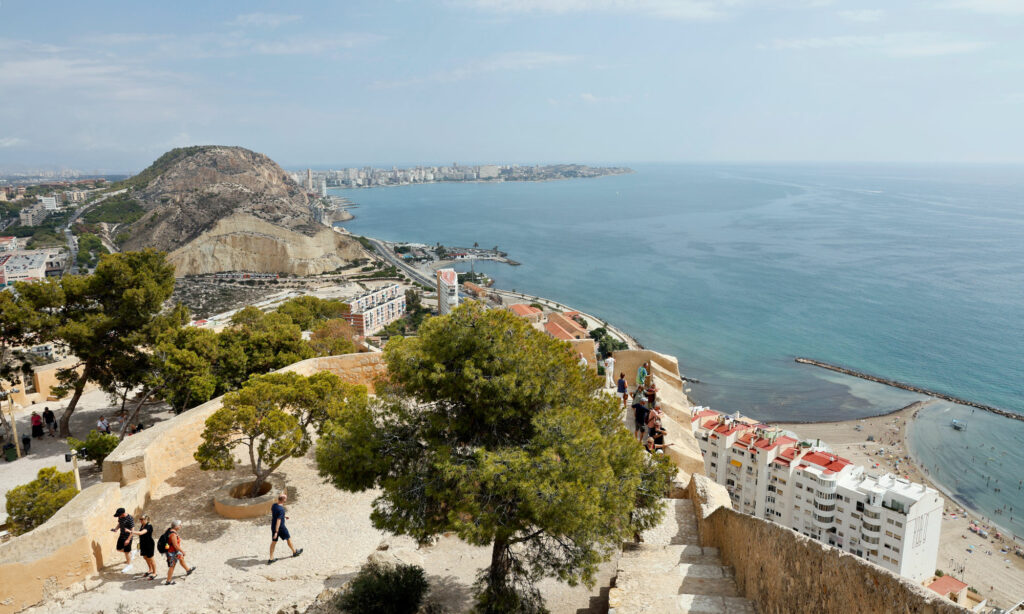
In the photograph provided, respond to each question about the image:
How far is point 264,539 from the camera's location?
704 cm

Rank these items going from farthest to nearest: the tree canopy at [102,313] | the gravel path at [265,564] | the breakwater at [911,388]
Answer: the breakwater at [911,388] < the tree canopy at [102,313] < the gravel path at [265,564]

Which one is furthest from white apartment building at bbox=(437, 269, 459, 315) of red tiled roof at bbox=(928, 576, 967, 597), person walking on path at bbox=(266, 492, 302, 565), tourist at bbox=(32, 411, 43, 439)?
person walking on path at bbox=(266, 492, 302, 565)

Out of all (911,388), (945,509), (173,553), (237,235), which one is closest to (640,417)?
(173,553)

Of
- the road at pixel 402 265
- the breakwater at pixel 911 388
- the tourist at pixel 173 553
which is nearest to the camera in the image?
the tourist at pixel 173 553

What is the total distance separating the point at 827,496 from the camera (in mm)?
23219

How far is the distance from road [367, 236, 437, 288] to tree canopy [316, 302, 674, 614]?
6244 cm

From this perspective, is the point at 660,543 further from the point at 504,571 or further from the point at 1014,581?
the point at 1014,581

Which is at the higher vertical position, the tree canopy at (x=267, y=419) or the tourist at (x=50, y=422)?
the tree canopy at (x=267, y=419)

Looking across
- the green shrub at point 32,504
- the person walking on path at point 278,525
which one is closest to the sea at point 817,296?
the person walking on path at point 278,525

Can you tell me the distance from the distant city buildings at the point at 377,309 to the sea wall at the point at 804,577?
134ft

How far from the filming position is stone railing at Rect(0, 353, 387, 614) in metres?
5.55

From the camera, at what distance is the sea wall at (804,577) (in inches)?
106

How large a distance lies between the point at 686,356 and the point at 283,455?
42014mm

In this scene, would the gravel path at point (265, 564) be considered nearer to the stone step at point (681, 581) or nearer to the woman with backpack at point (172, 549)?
the woman with backpack at point (172, 549)
